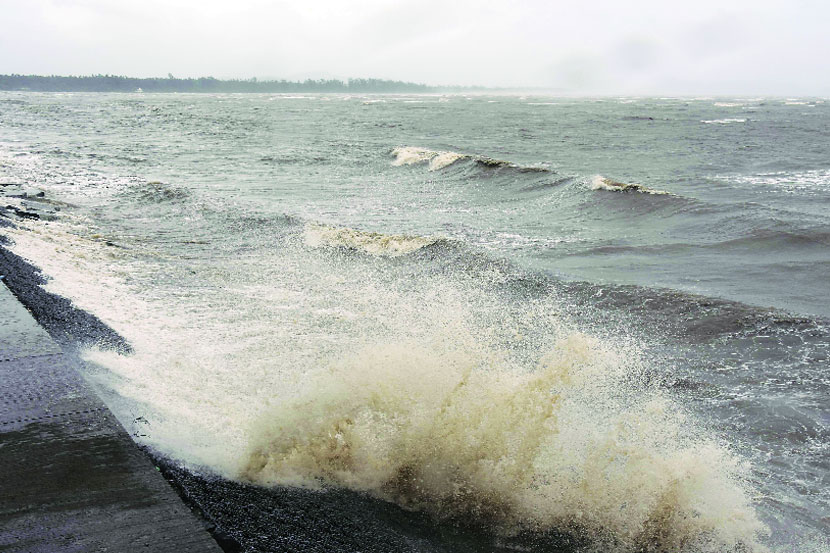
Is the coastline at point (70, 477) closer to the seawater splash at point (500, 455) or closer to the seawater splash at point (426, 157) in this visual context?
the seawater splash at point (500, 455)

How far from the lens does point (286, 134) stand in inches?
1465

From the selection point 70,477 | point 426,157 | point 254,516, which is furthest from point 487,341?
point 426,157

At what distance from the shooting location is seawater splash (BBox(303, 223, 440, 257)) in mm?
11375

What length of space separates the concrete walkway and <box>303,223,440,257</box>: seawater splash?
7.36 m

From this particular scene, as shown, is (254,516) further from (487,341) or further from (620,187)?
(620,187)

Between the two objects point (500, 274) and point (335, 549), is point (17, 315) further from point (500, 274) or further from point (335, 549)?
point (500, 274)

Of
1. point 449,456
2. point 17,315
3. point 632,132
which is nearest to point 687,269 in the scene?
point 449,456

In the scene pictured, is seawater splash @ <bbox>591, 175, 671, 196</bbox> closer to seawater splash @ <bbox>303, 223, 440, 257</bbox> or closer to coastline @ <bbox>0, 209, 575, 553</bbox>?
seawater splash @ <bbox>303, 223, 440, 257</bbox>

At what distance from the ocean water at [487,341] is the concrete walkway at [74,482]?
1.72 feet

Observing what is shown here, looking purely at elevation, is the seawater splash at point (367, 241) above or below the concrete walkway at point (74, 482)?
below

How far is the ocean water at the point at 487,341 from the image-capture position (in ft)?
12.9

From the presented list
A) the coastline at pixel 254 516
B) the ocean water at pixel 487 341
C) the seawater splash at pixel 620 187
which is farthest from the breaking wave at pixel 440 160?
the coastline at pixel 254 516

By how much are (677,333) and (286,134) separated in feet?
108

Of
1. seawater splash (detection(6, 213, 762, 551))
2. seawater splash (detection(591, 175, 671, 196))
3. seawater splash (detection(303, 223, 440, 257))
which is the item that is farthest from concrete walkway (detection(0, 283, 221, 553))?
seawater splash (detection(591, 175, 671, 196))
